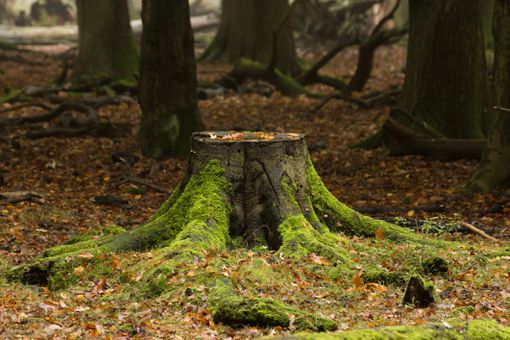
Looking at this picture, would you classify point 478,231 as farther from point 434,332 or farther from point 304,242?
point 434,332

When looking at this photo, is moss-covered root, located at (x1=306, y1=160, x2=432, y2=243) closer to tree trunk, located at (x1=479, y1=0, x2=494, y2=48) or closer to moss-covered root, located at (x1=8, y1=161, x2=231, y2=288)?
moss-covered root, located at (x1=8, y1=161, x2=231, y2=288)

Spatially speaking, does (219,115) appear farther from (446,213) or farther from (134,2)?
(134,2)

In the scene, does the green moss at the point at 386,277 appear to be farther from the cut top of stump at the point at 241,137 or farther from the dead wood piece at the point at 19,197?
the dead wood piece at the point at 19,197

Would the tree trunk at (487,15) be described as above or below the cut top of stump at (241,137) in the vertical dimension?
above

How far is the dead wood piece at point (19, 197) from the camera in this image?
11633mm

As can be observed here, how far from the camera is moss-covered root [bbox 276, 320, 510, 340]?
478 cm

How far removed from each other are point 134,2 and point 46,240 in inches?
1664

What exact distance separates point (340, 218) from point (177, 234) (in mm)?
1638

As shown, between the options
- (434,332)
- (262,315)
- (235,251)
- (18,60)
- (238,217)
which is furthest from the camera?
(18,60)

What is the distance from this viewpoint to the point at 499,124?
11898mm

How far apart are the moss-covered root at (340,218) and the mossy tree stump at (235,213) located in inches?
0.5

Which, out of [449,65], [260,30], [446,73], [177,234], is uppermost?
[260,30]

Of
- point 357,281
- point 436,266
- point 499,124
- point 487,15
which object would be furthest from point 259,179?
point 487,15

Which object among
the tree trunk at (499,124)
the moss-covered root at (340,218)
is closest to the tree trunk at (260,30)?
the tree trunk at (499,124)
